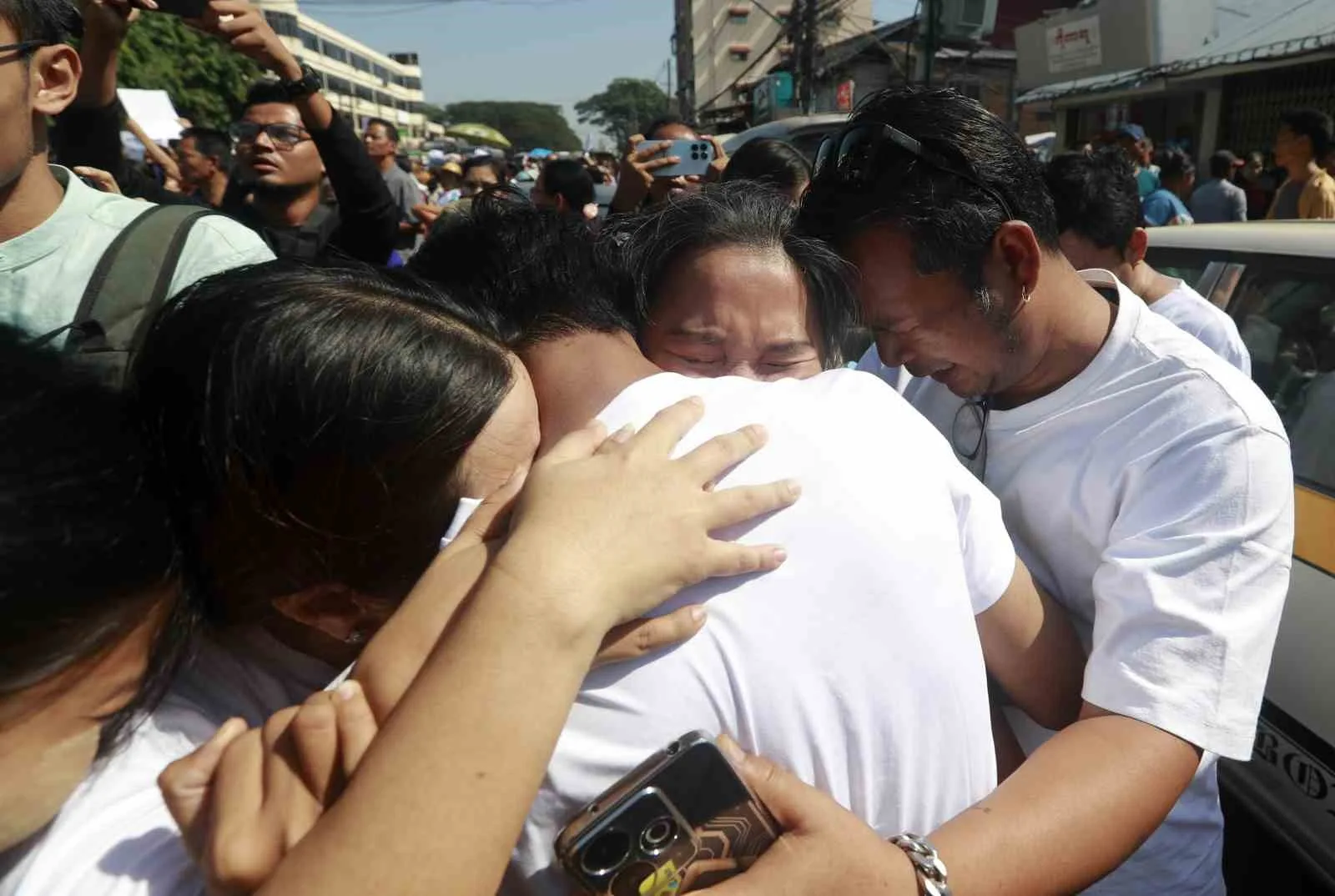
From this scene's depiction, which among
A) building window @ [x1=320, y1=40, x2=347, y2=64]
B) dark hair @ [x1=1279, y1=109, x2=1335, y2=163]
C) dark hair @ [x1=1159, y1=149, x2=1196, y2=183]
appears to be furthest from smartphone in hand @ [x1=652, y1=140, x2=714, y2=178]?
building window @ [x1=320, y1=40, x2=347, y2=64]

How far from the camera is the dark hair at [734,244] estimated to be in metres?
1.87

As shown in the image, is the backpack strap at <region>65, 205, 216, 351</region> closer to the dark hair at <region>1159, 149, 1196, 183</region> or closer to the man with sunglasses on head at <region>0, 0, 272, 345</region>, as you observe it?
the man with sunglasses on head at <region>0, 0, 272, 345</region>

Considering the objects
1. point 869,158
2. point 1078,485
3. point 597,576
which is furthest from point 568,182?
point 597,576

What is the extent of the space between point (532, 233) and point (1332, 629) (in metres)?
Answer: 2.01

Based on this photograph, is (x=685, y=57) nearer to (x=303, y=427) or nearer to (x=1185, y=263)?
(x=1185, y=263)

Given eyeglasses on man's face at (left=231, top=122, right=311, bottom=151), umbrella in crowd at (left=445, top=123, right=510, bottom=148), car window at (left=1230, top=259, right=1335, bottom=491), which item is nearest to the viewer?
car window at (left=1230, top=259, right=1335, bottom=491)

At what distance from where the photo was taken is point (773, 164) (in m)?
3.79

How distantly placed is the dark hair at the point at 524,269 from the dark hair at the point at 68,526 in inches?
20.8

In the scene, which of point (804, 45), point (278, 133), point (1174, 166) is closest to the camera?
point (278, 133)

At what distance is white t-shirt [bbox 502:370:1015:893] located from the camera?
2.77 ft

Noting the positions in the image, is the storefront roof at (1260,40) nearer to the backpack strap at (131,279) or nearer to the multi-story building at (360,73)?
the backpack strap at (131,279)

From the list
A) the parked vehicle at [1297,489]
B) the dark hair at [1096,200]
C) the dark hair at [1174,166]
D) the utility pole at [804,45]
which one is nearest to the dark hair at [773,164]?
the dark hair at [1096,200]

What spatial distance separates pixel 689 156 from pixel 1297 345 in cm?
255

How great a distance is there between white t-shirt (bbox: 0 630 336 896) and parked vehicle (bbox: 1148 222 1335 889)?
2.24 metres
